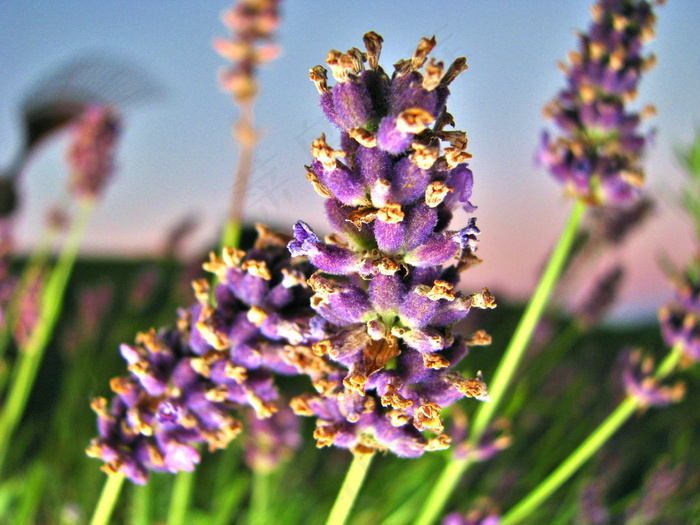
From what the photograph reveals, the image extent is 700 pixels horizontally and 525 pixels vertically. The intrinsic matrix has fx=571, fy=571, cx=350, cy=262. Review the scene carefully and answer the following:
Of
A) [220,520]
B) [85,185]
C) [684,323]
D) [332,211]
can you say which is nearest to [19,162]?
[85,185]

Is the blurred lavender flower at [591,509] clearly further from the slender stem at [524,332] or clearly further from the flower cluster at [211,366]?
the flower cluster at [211,366]

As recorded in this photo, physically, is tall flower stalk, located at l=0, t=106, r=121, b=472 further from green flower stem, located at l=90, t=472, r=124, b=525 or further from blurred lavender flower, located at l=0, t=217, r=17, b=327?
green flower stem, located at l=90, t=472, r=124, b=525

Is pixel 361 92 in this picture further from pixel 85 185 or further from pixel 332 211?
pixel 85 185

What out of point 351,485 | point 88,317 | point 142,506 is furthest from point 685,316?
point 88,317

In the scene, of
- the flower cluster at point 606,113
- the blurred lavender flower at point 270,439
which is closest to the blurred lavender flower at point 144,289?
the blurred lavender flower at point 270,439

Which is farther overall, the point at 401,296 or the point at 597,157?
the point at 597,157
